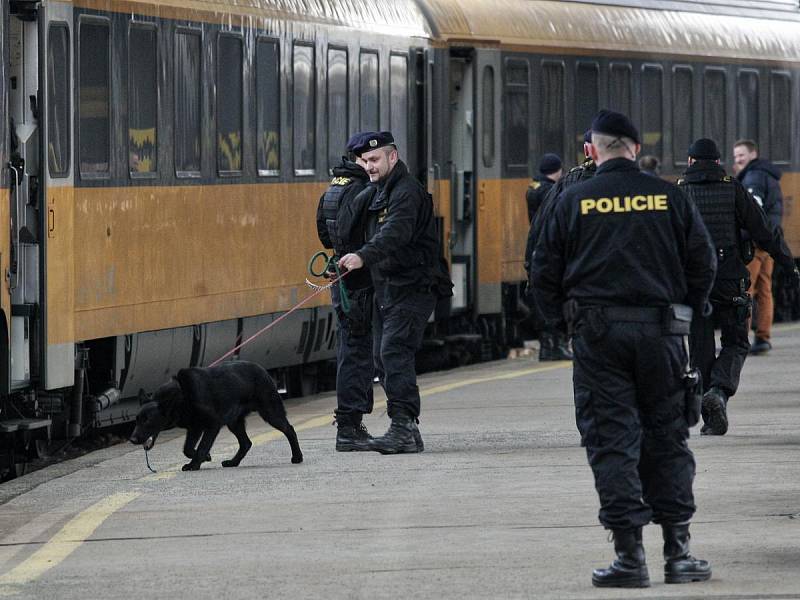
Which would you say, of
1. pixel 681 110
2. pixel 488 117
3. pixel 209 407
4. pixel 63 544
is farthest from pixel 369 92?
pixel 63 544

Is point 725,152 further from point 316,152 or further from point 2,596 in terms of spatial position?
point 2,596

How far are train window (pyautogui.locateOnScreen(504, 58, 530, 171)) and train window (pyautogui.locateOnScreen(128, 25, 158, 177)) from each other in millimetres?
7547

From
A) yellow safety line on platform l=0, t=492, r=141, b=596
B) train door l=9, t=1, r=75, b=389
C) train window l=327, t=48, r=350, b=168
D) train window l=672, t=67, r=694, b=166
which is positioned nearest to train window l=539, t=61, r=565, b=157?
train window l=672, t=67, r=694, b=166

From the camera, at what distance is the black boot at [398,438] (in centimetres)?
1207

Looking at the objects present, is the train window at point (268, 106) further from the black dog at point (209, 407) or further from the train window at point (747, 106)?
the train window at point (747, 106)

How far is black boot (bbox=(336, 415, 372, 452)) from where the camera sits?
40.1 ft

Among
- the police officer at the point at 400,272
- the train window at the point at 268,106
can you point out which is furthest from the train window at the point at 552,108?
the police officer at the point at 400,272

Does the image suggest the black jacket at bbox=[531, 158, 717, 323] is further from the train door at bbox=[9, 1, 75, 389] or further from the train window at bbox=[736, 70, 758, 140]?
the train window at bbox=[736, 70, 758, 140]

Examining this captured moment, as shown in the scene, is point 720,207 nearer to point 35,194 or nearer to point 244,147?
point 35,194

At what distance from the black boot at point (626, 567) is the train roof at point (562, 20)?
607 centimetres

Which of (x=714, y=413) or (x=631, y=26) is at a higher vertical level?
(x=631, y=26)

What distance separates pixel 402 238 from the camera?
11.7 m

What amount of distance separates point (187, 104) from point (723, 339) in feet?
12.6

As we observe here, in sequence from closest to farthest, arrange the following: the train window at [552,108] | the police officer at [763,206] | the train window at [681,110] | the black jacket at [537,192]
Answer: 1. the black jacket at [537,192]
2. the police officer at [763,206]
3. the train window at [552,108]
4. the train window at [681,110]
